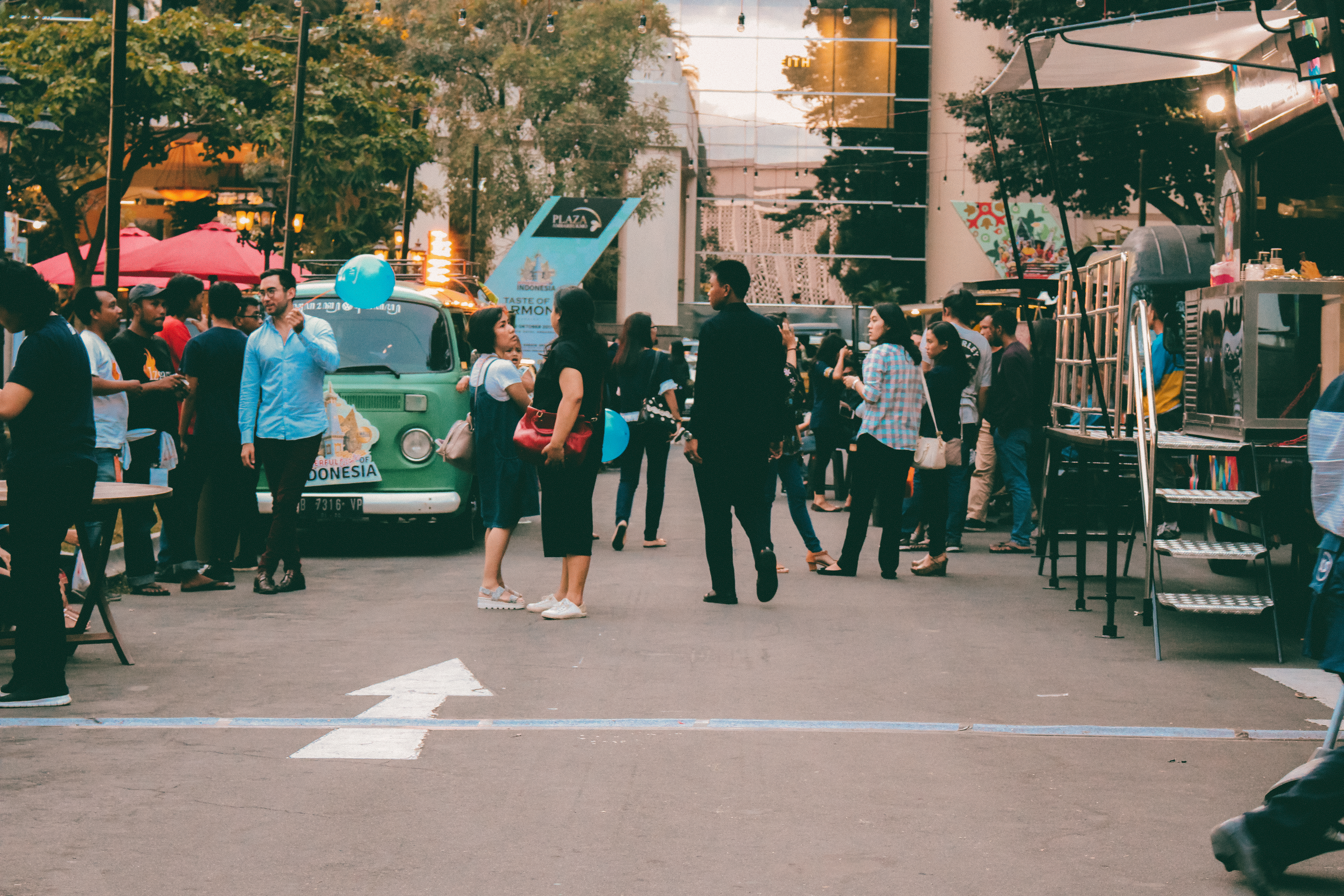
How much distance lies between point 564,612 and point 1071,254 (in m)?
3.47

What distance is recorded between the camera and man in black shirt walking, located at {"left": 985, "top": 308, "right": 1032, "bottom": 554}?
40.5 feet

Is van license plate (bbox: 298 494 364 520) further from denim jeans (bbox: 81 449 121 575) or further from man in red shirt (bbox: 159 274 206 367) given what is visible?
denim jeans (bbox: 81 449 121 575)

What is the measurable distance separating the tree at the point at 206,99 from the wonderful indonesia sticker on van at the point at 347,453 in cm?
1181

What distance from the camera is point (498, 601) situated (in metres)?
8.86

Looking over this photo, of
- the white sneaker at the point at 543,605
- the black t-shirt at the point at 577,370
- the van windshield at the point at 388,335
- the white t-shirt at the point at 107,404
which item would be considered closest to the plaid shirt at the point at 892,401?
the black t-shirt at the point at 577,370

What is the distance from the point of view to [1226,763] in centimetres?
540

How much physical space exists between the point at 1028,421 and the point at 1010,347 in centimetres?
64

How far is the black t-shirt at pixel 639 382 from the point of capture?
40.4ft

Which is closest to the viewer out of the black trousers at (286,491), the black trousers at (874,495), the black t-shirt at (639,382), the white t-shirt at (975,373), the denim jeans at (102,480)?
the denim jeans at (102,480)

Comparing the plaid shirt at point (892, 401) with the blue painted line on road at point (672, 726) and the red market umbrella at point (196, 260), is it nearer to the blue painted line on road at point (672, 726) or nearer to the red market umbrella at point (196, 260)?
the blue painted line on road at point (672, 726)

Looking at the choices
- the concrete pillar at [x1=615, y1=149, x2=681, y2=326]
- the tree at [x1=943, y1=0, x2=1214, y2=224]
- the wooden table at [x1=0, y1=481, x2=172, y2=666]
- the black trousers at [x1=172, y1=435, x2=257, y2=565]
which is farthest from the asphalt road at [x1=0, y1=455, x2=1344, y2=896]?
the concrete pillar at [x1=615, y1=149, x2=681, y2=326]

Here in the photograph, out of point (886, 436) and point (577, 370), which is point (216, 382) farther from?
point (886, 436)

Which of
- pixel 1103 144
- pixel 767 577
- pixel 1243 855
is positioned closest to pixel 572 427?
pixel 767 577

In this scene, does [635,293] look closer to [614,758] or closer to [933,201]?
[933,201]
